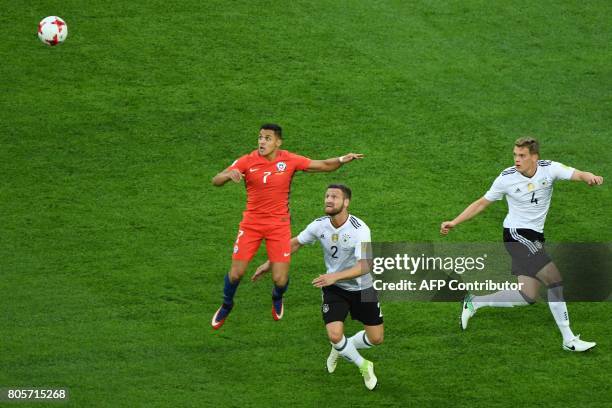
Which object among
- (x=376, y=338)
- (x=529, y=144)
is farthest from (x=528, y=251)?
(x=376, y=338)

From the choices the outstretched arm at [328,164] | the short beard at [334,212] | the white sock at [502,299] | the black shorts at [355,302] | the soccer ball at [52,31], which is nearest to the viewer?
the short beard at [334,212]

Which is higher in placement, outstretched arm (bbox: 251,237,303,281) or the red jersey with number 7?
the red jersey with number 7

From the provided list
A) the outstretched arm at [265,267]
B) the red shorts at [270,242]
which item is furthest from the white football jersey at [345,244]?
the red shorts at [270,242]

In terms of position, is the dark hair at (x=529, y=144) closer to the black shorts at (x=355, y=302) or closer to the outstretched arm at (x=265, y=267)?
the black shorts at (x=355, y=302)

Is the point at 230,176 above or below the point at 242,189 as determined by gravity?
above

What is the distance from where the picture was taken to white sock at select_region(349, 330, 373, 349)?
13.0m

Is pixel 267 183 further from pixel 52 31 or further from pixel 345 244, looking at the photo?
pixel 52 31

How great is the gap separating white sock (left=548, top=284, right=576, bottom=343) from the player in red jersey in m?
3.22

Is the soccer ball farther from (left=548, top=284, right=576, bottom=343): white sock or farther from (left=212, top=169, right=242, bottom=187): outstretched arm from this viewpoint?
(left=548, top=284, right=576, bottom=343): white sock

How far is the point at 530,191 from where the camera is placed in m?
13.6

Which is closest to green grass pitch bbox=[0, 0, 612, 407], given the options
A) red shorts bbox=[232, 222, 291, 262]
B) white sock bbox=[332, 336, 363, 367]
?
white sock bbox=[332, 336, 363, 367]

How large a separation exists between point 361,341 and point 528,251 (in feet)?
8.21

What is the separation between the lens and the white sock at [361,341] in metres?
13.0

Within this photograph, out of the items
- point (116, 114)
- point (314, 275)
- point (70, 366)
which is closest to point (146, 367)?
point (70, 366)
